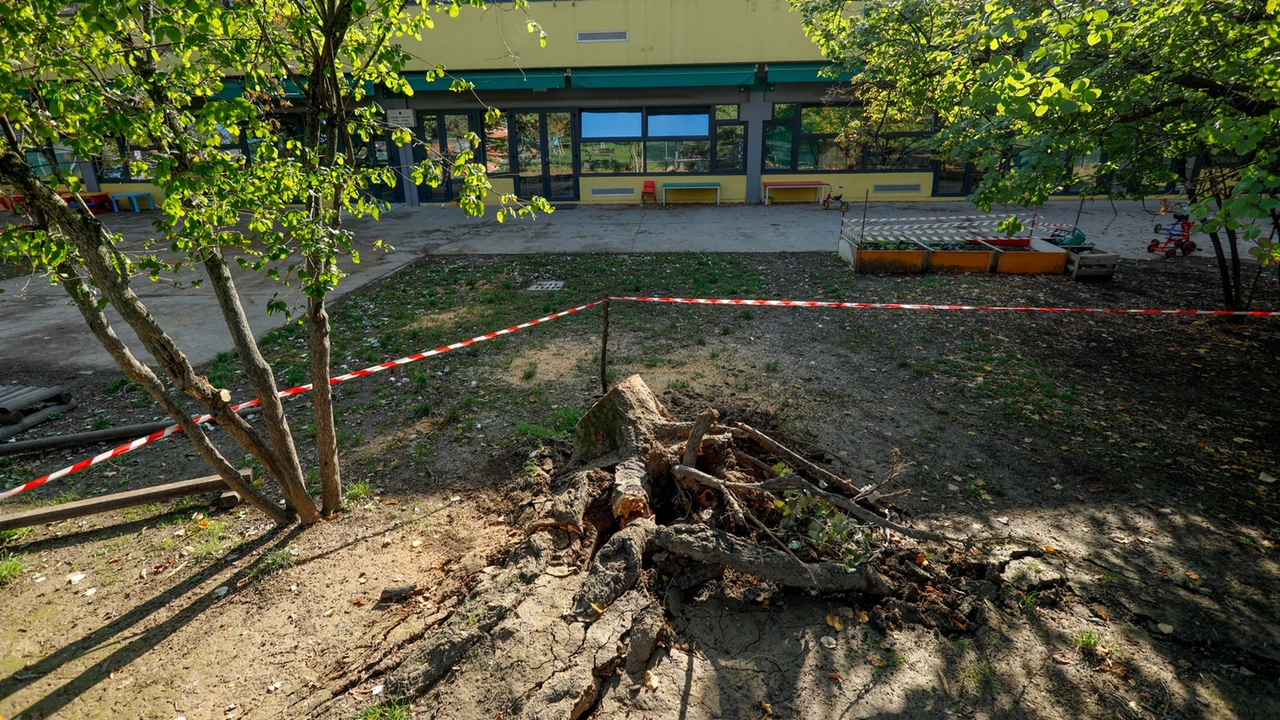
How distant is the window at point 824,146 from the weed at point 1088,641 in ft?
58.4

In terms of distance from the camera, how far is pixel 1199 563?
166 inches

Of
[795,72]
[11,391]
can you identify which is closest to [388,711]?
[11,391]

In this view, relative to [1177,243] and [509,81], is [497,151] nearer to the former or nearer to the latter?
[509,81]

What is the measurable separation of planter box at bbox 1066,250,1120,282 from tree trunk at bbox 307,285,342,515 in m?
11.5

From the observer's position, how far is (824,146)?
1967 centimetres

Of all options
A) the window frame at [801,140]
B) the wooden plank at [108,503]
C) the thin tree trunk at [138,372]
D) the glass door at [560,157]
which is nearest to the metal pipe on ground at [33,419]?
the wooden plank at [108,503]

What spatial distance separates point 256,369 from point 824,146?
61.4ft

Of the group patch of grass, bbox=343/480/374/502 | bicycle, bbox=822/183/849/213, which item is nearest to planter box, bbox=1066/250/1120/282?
bicycle, bbox=822/183/849/213

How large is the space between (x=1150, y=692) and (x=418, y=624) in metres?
3.85

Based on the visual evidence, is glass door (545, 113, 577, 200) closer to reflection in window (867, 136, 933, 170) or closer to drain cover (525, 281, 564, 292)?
reflection in window (867, 136, 933, 170)

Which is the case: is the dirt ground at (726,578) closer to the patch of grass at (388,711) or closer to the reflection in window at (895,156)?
the patch of grass at (388,711)

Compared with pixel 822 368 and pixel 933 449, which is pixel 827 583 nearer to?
pixel 933 449

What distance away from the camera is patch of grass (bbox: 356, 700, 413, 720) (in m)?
2.91

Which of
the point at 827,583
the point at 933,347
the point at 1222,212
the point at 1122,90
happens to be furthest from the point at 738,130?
the point at 827,583
